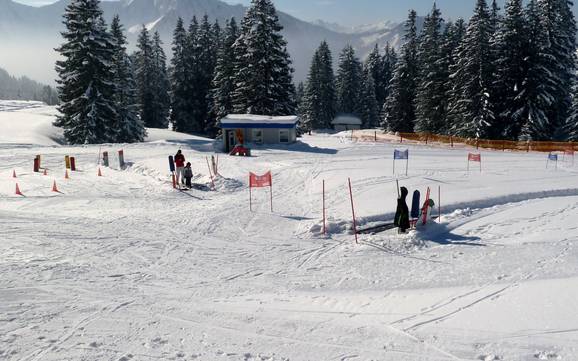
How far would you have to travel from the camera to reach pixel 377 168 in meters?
26.2

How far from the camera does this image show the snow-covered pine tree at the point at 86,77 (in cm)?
4038

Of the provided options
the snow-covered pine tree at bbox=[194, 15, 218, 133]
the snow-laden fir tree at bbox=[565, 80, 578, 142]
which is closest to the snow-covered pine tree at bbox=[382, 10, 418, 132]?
the snow-laden fir tree at bbox=[565, 80, 578, 142]

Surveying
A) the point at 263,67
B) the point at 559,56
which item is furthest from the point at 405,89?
the point at 263,67

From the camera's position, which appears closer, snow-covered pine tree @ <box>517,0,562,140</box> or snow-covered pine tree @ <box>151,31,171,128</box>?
snow-covered pine tree @ <box>517,0,562,140</box>

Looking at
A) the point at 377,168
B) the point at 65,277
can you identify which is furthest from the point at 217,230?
the point at 377,168

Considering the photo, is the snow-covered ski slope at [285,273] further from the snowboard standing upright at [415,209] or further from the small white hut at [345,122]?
the small white hut at [345,122]

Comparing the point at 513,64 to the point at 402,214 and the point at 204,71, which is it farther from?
the point at 204,71

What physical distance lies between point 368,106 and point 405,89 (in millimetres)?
23379

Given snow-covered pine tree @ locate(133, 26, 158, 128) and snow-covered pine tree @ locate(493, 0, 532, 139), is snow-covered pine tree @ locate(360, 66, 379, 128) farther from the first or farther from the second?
snow-covered pine tree @ locate(493, 0, 532, 139)

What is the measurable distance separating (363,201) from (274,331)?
10.8m

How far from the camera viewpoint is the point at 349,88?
83.8 m

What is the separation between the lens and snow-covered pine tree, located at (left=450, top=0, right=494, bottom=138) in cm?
4244

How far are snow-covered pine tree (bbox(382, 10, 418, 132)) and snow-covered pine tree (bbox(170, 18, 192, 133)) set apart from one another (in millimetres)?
27585

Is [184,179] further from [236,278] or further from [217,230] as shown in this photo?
[236,278]
